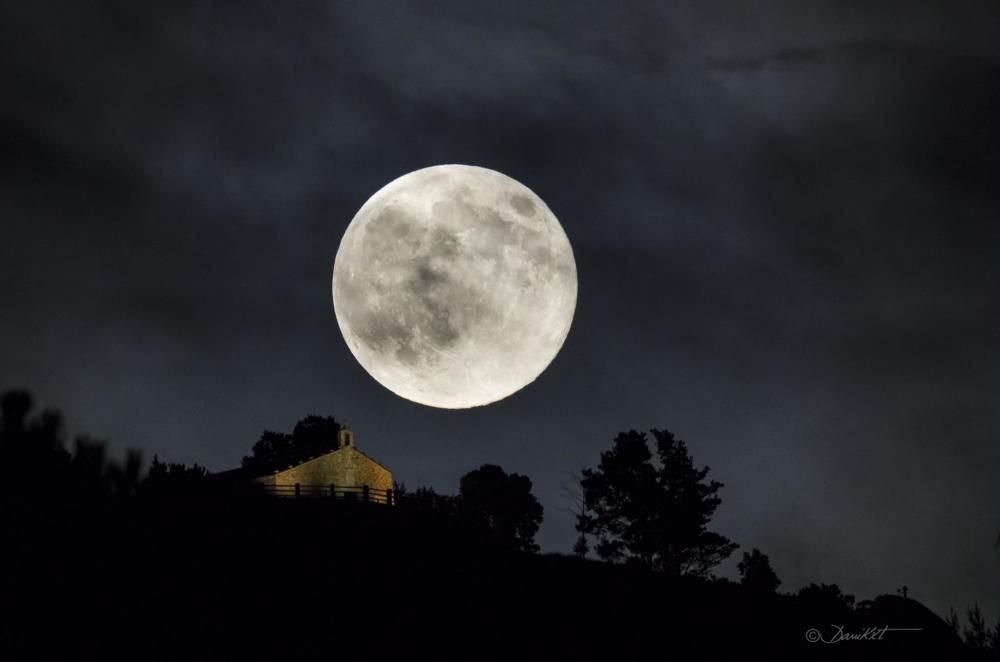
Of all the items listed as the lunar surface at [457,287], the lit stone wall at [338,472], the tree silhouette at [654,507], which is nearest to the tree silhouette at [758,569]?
the tree silhouette at [654,507]

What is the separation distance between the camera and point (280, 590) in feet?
86.8

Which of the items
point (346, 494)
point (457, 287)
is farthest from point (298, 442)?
point (457, 287)

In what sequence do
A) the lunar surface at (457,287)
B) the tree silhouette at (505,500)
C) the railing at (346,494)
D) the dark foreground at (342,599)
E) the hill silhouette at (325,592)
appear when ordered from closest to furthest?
the hill silhouette at (325,592) → the dark foreground at (342,599) → the lunar surface at (457,287) → the railing at (346,494) → the tree silhouette at (505,500)

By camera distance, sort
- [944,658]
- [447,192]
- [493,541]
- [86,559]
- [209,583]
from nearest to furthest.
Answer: [86,559]
[447,192]
[209,583]
[944,658]
[493,541]

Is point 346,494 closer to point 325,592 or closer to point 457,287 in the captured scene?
→ point 325,592

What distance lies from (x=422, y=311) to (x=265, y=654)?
10883 millimetres

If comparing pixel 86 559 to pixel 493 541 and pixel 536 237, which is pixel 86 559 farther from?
pixel 493 541

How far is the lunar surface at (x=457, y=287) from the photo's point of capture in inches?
840

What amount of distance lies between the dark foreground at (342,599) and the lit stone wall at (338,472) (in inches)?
761

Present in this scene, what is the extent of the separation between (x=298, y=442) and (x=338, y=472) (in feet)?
69.2

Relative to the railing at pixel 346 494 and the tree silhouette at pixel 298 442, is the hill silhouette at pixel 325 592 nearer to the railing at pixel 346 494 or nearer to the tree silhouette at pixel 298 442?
the railing at pixel 346 494

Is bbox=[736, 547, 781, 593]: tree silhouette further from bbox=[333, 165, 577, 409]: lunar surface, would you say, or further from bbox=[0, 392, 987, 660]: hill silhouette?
bbox=[333, 165, 577, 409]: lunar surface

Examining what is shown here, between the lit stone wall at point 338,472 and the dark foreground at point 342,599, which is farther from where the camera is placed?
the lit stone wall at point 338,472

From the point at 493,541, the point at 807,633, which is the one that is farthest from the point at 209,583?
the point at 807,633
